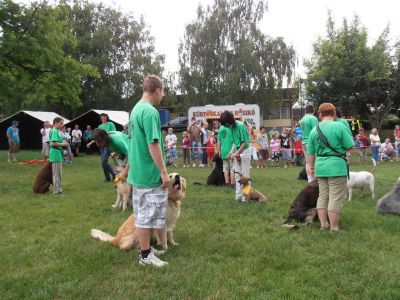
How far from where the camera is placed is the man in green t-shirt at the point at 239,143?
7620 millimetres

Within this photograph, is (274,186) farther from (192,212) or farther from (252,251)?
(252,251)

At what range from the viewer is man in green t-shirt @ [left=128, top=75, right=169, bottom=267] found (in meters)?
4.00

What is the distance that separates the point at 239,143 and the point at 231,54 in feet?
82.9

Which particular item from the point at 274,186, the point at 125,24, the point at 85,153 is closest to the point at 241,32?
the point at 125,24

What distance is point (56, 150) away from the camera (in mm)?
9125

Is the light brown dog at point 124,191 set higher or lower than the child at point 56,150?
lower

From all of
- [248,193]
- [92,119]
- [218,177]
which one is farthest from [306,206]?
[92,119]

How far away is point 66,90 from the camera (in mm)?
19547

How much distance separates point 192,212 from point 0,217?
3.48 meters

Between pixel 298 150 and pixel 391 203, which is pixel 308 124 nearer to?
pixel 391 203

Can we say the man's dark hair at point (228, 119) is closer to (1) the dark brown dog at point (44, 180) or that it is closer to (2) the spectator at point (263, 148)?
(1) the dark brown dog at point (44, 180)

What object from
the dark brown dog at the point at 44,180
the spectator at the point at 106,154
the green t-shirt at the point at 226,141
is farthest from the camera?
the spectator at the point at 106,154

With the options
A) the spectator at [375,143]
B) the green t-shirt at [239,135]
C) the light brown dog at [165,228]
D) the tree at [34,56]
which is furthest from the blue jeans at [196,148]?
the light brown dog at [165,228]

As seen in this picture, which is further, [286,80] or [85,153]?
[286,80]
